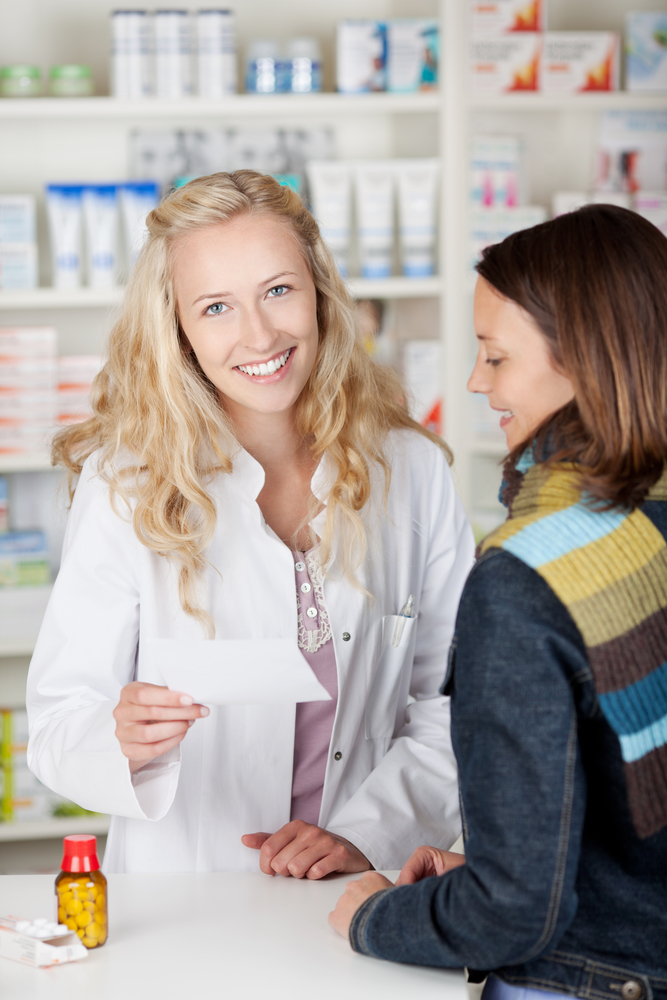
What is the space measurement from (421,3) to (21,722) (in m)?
2.36

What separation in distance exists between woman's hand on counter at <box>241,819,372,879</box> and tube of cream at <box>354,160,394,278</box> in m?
1.89

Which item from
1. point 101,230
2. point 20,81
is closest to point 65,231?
point 101,230

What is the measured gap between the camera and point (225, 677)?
100 cm

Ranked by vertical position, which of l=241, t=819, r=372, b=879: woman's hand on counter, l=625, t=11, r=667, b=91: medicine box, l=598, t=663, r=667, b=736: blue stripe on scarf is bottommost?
l=241, t=819, r=372, b=879: woman's hand on counter

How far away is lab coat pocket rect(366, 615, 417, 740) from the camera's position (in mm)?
1570

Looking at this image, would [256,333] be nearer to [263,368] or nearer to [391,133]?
[263,368]

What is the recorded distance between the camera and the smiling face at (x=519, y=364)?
948 millimetres

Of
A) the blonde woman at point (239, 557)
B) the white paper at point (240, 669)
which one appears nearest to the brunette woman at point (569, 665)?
the white paper at point (240, 669)

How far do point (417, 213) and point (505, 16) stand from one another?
0.58m

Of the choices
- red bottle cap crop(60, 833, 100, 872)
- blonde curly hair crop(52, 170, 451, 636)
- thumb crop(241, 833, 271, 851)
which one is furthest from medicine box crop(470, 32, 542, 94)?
red bottle cap crop(60, 833, 100, 872)

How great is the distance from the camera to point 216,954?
Answer: 101 cm

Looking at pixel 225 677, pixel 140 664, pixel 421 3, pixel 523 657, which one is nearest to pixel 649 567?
pixel 523 657

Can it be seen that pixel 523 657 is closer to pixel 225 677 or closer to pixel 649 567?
pixel 649 567

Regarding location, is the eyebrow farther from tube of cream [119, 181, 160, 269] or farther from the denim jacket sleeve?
tube of cream [119, 181, 160, 269]
